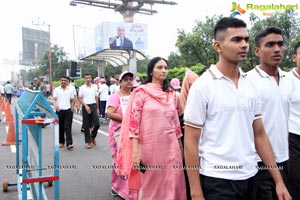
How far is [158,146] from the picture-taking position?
132 inches

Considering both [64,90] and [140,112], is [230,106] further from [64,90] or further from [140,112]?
[64,90]

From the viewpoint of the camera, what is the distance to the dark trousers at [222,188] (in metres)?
2.14

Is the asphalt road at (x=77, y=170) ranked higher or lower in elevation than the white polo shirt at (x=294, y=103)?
lower

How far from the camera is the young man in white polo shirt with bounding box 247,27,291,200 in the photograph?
103 inches

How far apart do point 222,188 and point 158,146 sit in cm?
128

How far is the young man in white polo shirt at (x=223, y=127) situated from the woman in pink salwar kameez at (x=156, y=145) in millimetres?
1141

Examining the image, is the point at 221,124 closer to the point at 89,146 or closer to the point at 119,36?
the point at 89,146

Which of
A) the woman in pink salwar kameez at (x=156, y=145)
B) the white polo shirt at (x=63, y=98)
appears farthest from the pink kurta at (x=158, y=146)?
the white polo shirt at (x=63, y=98)

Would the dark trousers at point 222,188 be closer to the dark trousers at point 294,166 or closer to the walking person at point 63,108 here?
the dark trousers at point 294,166

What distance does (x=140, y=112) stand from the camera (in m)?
3.40

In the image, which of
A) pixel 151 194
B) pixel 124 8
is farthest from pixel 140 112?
pixel 124 8

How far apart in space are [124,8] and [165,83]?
4128 centimetres

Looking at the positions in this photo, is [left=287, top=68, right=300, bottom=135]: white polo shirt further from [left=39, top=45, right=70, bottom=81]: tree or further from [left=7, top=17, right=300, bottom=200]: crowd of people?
[left=39, top=45, right=70, bottom=81]: tree

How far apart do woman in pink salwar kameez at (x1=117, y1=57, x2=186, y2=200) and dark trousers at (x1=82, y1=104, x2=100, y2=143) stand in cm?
468
